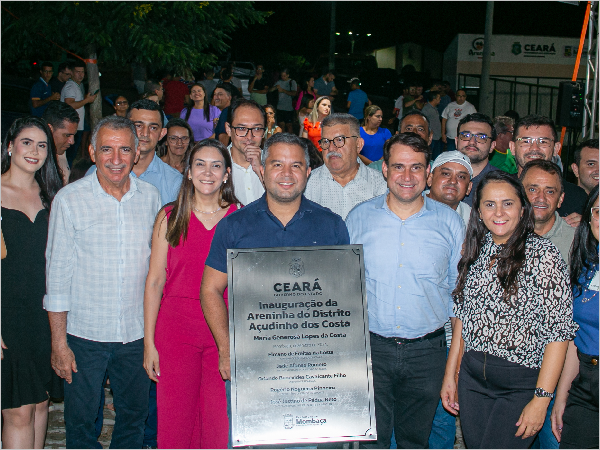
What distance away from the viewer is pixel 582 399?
3338 millimetres

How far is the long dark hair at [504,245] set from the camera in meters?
3.28

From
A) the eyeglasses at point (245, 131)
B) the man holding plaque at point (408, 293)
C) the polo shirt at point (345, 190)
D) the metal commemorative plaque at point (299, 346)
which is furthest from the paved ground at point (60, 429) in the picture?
the eyeglasses at point (245, 131)

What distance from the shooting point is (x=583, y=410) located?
3.33 meters

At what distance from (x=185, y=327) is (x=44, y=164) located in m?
1.53

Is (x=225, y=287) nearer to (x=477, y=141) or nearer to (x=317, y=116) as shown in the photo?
(x=477, y=141)

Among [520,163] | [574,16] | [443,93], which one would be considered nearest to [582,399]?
[520,163]

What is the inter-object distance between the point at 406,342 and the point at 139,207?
79.1 inches

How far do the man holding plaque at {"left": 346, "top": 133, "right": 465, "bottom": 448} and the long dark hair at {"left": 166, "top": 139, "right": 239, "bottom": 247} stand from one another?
38.6 inches

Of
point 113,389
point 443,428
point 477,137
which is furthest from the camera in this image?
point 477,137

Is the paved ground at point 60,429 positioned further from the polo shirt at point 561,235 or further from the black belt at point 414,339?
the polo shirt at point 561,235

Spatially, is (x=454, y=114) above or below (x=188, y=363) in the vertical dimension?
above

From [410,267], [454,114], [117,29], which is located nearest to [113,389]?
[410,267]

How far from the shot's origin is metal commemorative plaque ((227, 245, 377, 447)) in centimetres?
330

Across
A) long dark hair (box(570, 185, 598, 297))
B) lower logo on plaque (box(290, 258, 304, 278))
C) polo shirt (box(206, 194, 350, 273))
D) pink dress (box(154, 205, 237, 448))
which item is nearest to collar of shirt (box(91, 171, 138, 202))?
pink dress (box(154, 205, 237, 448))
